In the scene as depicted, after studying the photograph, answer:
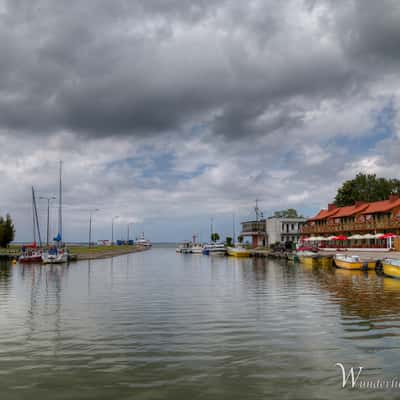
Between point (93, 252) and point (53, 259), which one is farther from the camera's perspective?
point (93, 252)

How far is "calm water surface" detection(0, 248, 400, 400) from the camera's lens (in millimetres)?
10578

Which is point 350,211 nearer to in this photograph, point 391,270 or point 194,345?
point 391,270

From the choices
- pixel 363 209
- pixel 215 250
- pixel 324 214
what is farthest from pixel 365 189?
pixel 215 250

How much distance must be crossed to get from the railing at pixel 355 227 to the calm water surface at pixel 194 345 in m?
51.8

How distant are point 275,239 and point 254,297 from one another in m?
98.4

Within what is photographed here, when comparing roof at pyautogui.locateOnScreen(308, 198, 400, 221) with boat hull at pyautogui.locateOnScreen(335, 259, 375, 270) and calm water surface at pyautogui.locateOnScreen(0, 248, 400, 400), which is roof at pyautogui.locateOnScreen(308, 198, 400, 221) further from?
calm water surface at pyautogui.locateOnScreen(0, 248, 400, 400)

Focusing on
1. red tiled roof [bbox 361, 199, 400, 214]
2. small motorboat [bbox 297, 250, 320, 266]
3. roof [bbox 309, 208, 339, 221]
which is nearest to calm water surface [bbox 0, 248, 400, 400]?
small motorboat [bbox 297, 250, 320, 266]

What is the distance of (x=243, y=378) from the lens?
1123 centimetres

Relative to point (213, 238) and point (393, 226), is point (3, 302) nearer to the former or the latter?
point (393, 226)

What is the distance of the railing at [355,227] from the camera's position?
74512mm

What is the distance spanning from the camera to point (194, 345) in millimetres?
14836

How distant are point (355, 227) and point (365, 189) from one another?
35.3 metres

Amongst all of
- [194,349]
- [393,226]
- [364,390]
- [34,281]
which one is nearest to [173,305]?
[194,349]

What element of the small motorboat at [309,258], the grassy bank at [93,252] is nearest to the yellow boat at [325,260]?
the small motorboat at [309,258]
